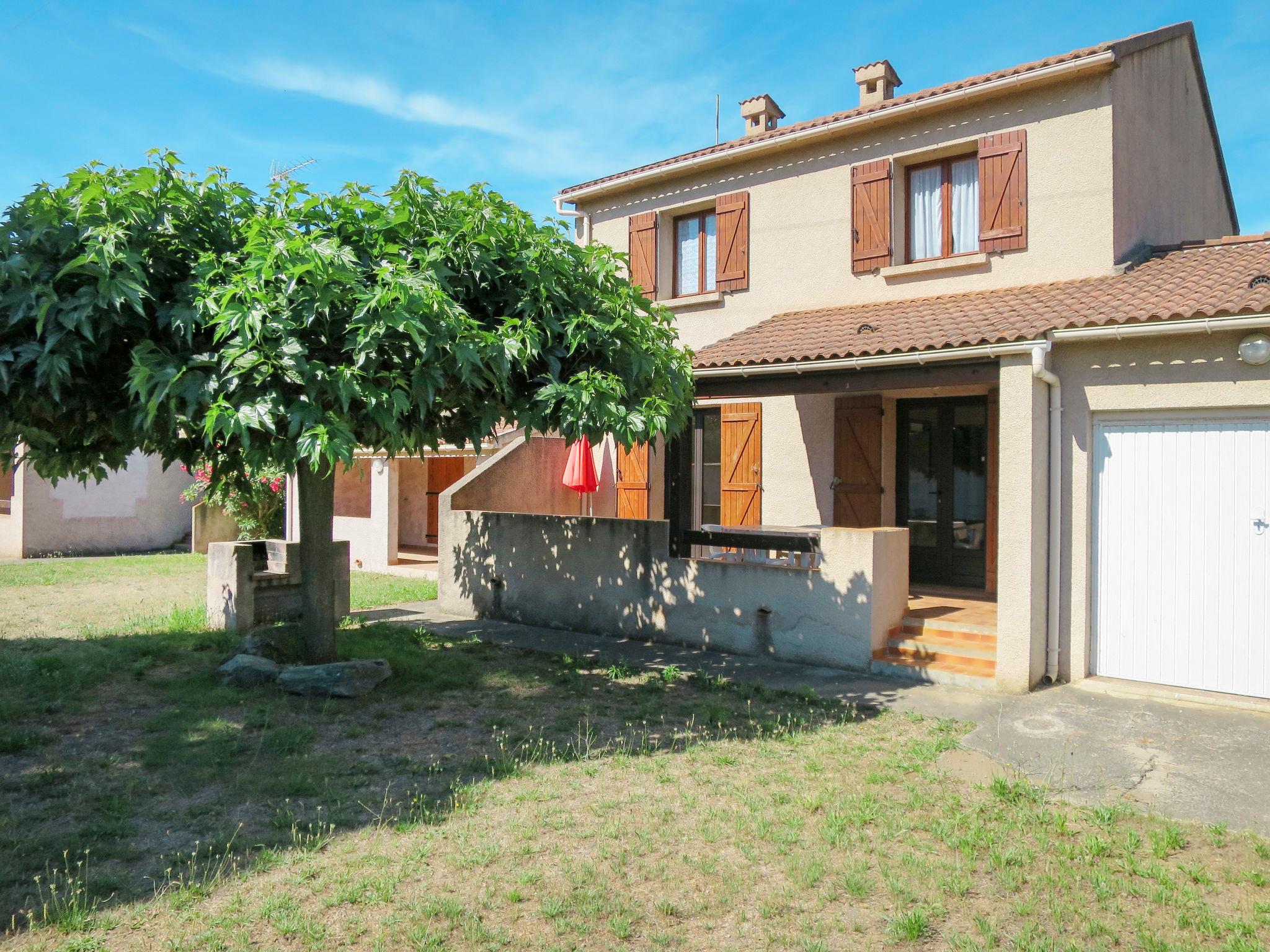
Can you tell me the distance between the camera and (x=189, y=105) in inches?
453

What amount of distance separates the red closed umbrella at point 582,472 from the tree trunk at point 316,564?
5143 millimetres

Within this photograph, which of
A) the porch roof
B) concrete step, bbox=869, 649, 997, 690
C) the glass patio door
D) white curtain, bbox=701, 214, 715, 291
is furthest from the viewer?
white curtain, bbox=701, 214, 715, 291

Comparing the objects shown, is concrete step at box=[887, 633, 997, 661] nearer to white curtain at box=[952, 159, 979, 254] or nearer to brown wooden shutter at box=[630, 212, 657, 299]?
white curtain at box=[952, 159, 979, 254]

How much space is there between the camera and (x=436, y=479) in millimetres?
19312

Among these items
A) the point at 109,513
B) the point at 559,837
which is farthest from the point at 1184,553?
the point at 109,513

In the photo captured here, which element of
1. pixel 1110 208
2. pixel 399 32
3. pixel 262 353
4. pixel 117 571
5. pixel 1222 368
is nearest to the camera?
pixel 262 353

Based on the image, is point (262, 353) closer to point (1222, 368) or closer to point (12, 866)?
point (12, 866)

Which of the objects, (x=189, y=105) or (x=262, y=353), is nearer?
(x=262, y=353)

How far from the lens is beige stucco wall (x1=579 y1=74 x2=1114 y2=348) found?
923 centimetres

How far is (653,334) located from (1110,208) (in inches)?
212

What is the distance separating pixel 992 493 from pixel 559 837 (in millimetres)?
7411

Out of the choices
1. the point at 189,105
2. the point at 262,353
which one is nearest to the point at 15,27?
the point at 189,105

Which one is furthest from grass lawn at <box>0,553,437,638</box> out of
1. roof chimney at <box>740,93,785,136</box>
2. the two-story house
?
roof chimney at <box>740,93,785,136</box>

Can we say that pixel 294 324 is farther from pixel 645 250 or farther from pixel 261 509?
pixel 261 509
